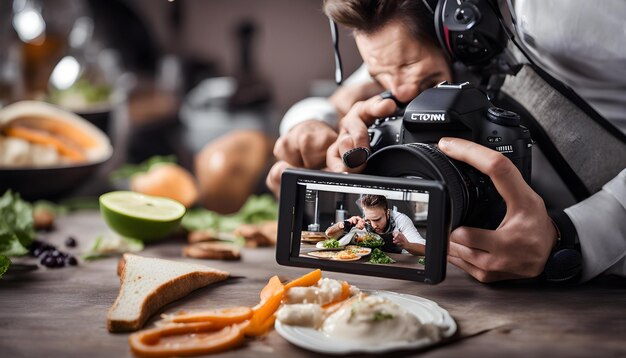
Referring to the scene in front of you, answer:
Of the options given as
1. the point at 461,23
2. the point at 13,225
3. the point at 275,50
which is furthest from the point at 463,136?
the point at 275,50

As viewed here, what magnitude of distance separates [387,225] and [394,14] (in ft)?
1.13

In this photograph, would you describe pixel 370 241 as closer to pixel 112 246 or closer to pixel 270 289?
pixel 270 289

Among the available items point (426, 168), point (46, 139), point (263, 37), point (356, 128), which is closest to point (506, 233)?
point (426, 168)

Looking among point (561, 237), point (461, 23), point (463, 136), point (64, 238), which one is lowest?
point (64, 238)

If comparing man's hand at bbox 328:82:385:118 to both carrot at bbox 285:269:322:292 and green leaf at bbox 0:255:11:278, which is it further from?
green leaf at bbox 0:255:11:278

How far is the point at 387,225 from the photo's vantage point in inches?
32.8

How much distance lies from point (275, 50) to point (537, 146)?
2.08 m

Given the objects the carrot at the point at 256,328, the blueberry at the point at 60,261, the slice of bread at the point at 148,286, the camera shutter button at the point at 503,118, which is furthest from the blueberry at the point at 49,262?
the camera shutter button at the point at 503,118

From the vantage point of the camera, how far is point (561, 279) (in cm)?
95

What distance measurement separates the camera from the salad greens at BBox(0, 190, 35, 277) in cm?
116

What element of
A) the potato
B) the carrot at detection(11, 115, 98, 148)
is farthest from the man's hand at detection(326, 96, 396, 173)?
the carrot at detection(11, 115, 98, 148)

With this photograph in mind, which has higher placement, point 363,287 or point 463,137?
point 463,137

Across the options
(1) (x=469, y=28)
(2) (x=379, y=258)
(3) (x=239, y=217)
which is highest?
(1) (x=469, y=28)

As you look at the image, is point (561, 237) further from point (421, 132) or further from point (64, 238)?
point (64, 238)
